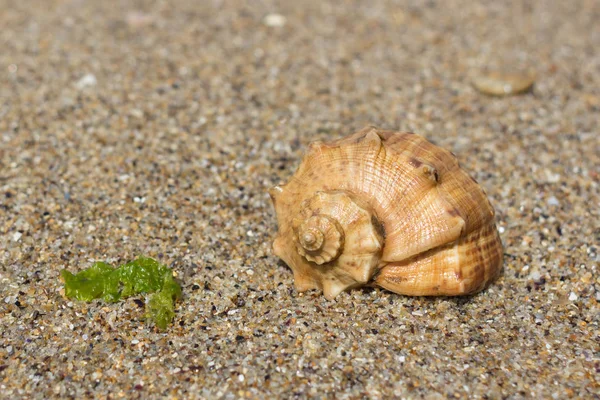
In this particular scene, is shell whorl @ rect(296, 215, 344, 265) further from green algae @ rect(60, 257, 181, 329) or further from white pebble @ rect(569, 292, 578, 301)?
white pebble @ rect(569, 292, 578, 301)

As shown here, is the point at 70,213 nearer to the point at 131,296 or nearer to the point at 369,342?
the point at 131,296

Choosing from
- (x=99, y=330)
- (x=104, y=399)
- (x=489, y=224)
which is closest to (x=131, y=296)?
(x=99, y=330)

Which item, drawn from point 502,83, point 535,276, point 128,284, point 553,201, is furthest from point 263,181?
point 502,83

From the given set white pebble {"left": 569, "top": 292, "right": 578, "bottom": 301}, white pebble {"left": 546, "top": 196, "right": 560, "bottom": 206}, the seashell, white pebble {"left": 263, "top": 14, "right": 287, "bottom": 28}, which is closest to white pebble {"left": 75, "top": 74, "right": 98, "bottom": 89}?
white pebble {"left": 263, "top": 14, "right": 287, "bottom": 28}

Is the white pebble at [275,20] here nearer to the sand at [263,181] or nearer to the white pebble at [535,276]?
the sand at [263,181]

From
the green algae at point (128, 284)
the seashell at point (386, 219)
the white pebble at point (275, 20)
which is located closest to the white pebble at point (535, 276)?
the seashell at point (386, 219)

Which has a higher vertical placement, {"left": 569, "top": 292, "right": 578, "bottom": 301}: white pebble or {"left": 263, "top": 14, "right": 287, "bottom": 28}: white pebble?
{"left": 263, "top": 14, "right": 287, "bottom": 28}: white pebble
